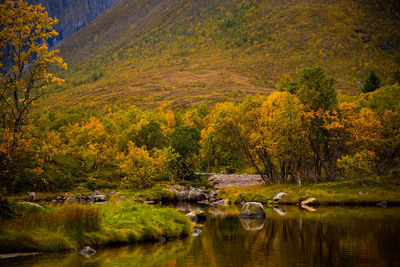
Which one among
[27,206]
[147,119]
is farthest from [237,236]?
[147,119]

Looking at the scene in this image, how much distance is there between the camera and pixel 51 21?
3275 centimetres

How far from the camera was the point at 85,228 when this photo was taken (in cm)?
2339

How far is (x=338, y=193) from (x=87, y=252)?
3901 centimetres

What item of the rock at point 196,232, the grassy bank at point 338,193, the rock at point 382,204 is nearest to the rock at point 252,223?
the rock at point 196,232

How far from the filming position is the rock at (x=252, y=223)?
105 ft

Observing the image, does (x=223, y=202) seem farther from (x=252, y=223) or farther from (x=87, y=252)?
(x=87, y=252)

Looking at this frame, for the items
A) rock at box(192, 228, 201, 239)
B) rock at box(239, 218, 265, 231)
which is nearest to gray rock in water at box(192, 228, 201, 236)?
rock at box(192, 228, 201, 239)

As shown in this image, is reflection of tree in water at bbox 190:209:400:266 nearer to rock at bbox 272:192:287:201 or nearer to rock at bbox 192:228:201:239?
rock at bbox 192:228:201:239

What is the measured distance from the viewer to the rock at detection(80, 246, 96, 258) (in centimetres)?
2095

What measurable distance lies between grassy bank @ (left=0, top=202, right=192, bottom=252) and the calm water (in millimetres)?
1107

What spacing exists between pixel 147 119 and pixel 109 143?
499 inches

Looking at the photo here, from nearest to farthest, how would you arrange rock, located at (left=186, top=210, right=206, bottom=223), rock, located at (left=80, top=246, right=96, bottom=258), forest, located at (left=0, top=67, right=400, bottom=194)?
rock, located at (left=80, top=246, right=96, bottom=258) → rock, located at (left=186, top=210, right=206, bottom=223) → forest, located at (left=0, top=67, right=400, bottom=194)

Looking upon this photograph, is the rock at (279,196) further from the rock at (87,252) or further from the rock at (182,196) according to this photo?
the rock at (87,252)

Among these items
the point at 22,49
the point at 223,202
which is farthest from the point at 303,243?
the point at 223,202
